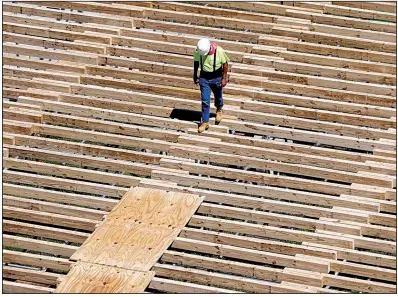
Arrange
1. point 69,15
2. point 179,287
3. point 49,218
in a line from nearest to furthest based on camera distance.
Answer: point 179,287 < point 49,218 < point 69,15

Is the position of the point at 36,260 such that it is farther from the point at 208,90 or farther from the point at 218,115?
the point at 218,115

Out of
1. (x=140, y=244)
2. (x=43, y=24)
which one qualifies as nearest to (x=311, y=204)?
(x=140, y=244)

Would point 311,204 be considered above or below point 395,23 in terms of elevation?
below

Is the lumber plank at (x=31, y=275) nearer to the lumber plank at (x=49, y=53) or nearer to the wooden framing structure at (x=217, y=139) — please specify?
the wooden framing structure at (x=217, y=139)

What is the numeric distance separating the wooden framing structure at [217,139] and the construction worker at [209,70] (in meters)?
0.65

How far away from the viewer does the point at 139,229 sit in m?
22.5

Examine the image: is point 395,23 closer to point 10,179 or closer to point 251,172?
point 251,172

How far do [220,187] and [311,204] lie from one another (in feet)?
4.34

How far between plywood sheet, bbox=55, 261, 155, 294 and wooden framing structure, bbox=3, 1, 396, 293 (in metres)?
0.14

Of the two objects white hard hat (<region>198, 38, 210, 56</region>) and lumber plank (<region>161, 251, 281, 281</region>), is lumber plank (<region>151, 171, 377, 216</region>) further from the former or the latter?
white hard hat (<region>198, 38, 210, 56</region>)

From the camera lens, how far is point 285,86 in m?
25.2

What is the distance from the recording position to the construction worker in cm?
2342

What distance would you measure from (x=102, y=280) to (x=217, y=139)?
12.1 feet

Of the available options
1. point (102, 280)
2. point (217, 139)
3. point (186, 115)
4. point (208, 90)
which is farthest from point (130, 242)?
point (186, 115)
